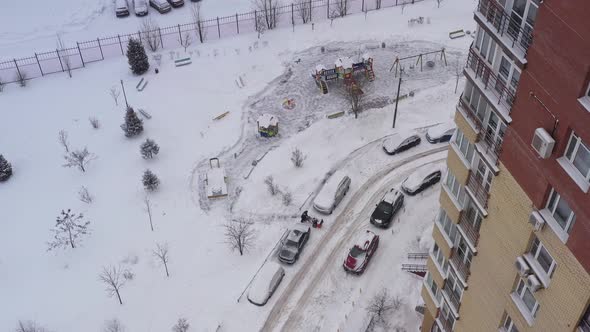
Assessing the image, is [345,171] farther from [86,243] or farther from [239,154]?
[86,243]

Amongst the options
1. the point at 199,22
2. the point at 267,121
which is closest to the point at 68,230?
the point at 267,121

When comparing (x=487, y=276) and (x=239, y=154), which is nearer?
(x=487, y=276)

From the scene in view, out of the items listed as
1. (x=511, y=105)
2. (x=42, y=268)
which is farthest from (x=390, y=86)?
(x=511, y=105)

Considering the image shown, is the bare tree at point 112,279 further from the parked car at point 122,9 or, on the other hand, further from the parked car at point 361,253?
the parked car at point 122,9

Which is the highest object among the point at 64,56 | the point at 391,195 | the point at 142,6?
the point at 142,6

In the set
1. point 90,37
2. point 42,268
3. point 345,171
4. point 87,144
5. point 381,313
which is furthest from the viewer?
point 90,37

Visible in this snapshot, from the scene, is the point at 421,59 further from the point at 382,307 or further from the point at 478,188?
the point at 478,188
